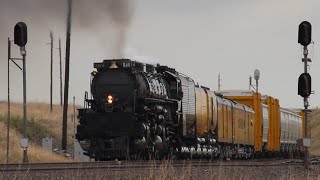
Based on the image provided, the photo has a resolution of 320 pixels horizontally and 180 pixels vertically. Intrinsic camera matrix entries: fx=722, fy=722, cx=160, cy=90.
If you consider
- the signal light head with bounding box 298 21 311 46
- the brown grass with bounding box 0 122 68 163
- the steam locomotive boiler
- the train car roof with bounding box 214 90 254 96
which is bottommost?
the brown grass with bounding box 0 122 68 163

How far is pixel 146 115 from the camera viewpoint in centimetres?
2558

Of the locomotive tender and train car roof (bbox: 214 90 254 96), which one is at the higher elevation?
train car roof (bbox: 214 90 254 96)

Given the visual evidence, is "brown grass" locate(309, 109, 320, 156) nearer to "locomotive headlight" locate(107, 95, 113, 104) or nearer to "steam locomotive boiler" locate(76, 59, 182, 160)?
"steam locomotive boiler" locate(76, 59, 182, 160)

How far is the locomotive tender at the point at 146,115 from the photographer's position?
2523 centimetres

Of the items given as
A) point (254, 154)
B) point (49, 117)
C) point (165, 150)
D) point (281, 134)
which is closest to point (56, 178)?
point (165, 150)

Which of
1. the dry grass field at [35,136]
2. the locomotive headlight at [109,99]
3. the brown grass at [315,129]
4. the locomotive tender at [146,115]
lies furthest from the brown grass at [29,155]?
the brown grass at [315,129]

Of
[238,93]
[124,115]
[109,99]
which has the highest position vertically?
[238,93]

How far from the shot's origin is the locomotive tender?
993 inches

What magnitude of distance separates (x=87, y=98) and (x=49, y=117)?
43.6 m

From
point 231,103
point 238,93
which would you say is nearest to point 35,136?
point 238,93

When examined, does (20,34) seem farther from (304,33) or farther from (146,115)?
(304,33)

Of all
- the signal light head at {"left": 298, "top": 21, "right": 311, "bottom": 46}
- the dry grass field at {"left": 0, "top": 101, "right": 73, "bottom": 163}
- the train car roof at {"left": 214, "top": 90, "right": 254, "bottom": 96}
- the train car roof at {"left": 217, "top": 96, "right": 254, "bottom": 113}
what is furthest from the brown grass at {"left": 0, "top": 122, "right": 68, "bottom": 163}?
the signal light head at {"left": 298, "top": 21, "right": 311, "bottom": 46}

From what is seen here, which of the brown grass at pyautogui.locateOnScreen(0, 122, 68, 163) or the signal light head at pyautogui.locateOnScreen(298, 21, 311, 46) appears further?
the brown grass at pyautogui.locateOnScreen(0, 122, 68, 163)

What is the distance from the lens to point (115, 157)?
82.8ft
